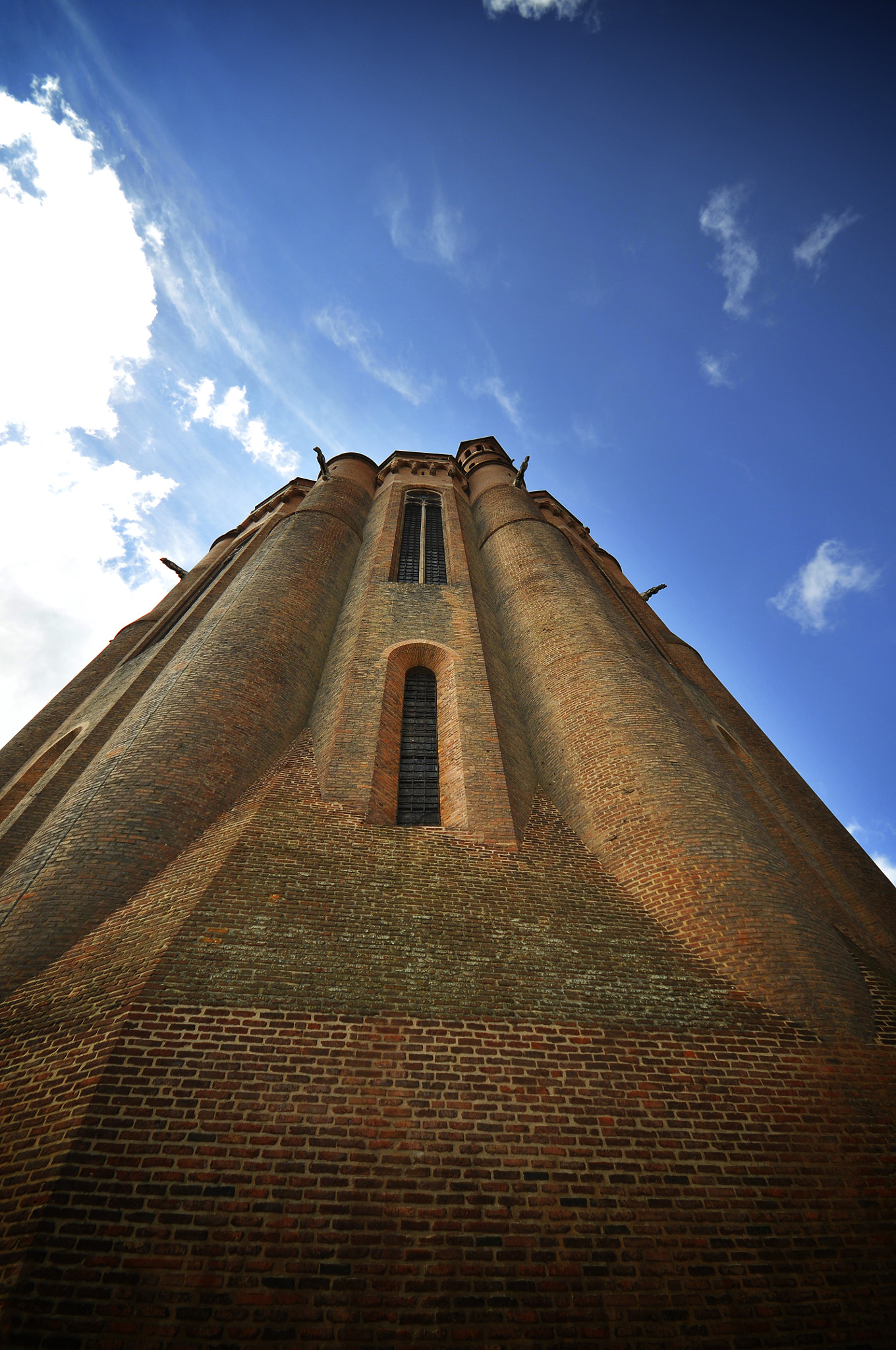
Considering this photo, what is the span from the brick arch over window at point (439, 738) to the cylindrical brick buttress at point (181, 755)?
1.28 m

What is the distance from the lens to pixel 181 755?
635 centimetres

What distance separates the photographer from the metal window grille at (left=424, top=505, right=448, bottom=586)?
12.0 meters

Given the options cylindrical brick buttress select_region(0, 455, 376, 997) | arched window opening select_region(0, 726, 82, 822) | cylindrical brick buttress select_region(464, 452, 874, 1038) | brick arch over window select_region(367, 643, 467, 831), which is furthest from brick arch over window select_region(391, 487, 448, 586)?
arched window opening select_region(0, 726, 82, 822)

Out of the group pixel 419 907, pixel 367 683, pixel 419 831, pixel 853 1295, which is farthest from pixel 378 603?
pixel 853 1295

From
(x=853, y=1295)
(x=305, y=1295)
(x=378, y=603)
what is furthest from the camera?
(x=378, y=603)

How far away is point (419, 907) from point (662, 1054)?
7.02 feet

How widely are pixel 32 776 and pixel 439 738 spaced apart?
20.6 ft

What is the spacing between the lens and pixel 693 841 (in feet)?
19.2

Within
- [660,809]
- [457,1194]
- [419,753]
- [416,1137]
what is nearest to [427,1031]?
[416,1137]

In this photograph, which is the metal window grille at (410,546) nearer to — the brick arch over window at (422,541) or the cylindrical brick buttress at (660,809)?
the brick arch over window at (422,541)

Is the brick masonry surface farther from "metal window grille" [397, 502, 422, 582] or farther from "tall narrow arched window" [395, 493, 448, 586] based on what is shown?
"metal window grille" [397, 502, 422, 582]

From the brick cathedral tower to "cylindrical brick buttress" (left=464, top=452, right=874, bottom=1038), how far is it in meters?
0.04

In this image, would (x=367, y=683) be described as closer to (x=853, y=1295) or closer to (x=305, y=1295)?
(x=305, y=1295)

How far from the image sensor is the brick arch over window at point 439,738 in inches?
255
